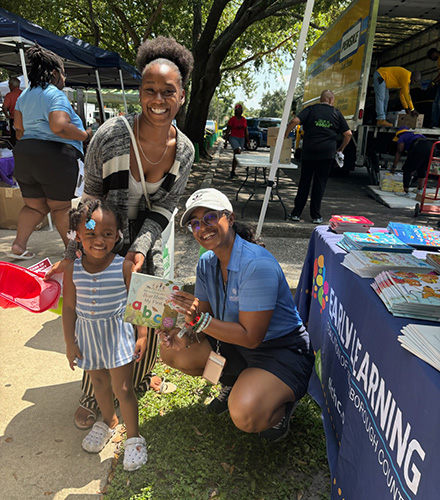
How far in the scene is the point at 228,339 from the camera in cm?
201

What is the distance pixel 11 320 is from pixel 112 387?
174 cm

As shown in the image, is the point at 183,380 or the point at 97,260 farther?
the point at 183,380

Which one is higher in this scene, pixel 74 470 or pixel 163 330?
pixel 163 330

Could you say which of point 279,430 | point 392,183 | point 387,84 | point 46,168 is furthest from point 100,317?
point 387,84

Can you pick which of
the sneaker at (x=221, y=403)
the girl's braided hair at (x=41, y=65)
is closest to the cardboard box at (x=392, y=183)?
the girl's braided hair at (x=41, y=65)

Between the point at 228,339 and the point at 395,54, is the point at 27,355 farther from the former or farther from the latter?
the point at 395,54

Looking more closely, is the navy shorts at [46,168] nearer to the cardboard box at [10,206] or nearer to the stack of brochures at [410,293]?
the cardboard box at [10,206]

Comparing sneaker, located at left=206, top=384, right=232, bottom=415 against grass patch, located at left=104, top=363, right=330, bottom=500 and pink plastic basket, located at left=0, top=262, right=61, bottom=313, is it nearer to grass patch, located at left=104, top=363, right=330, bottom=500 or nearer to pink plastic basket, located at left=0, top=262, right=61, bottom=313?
grass patch, located at left=104, top=363, right=330, bottom=500

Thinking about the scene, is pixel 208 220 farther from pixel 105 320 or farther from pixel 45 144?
pixel 45 144

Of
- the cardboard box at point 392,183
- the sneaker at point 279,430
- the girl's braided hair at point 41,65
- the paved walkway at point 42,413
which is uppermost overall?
the girl's braided hair at point 41,65

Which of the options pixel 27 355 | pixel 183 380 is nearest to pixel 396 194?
pixel 183 380

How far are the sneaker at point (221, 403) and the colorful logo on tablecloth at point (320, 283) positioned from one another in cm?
76

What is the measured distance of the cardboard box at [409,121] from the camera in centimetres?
841

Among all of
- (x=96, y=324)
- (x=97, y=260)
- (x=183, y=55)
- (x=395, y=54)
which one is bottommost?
(x=96, y=324)
